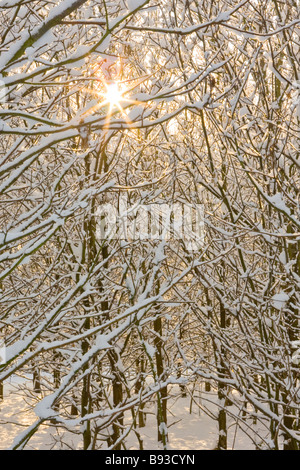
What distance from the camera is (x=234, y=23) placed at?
4438 mm

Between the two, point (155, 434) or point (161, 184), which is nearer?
point (161, 184)

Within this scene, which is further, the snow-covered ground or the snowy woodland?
the snow-covered ground

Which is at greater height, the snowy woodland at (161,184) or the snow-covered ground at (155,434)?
the snowy woodland at (161,184)

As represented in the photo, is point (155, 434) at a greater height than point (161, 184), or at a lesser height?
lesser

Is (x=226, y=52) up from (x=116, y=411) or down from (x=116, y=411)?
up

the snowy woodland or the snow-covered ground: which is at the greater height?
the snowy woodland

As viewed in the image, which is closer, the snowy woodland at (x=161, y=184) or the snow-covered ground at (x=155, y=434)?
the snowy woodland at (x=161, y=184)

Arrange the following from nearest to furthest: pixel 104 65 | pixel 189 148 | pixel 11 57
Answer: pixel 11 57 < pixel 104 65 < pixel 189 148
